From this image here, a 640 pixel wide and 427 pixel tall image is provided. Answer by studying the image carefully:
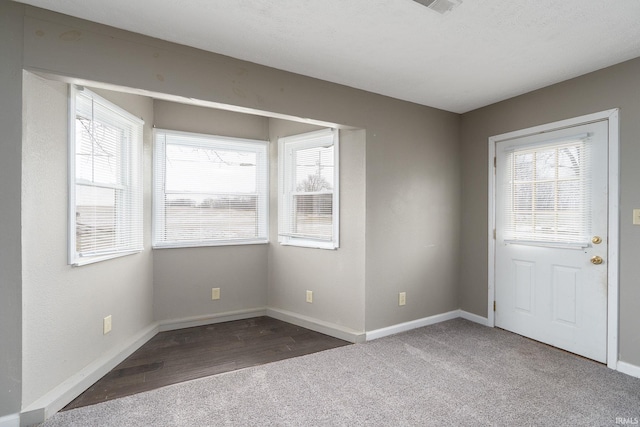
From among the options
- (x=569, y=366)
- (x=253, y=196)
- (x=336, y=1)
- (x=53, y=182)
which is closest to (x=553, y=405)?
(x=569, y=366)

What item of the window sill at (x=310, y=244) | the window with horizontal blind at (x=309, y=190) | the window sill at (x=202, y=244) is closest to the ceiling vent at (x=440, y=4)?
the window with horizontal blind at (x=309, y=190)

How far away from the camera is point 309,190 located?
140 inches

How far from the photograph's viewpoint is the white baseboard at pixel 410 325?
3.17 meters

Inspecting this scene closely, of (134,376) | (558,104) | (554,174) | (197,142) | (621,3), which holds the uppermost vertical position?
(621,3)

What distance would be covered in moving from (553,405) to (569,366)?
28.8 inches

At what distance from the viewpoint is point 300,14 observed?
6.23ft

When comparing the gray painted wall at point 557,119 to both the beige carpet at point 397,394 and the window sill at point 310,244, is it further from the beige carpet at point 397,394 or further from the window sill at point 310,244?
the window sill at point 310,244

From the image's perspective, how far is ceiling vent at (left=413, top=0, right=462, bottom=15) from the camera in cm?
175

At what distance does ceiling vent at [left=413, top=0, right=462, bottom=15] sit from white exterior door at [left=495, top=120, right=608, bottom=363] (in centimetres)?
184

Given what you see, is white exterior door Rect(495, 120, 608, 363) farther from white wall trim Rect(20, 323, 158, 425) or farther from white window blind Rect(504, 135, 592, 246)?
white wall trim Rect(20, 323, 158, 425)

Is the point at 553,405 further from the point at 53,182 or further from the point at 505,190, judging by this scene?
the point at 53,182

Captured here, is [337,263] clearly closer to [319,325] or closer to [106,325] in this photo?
[319,325]

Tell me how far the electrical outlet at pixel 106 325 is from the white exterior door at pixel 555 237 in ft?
12.3

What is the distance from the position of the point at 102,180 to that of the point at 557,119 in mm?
3997
